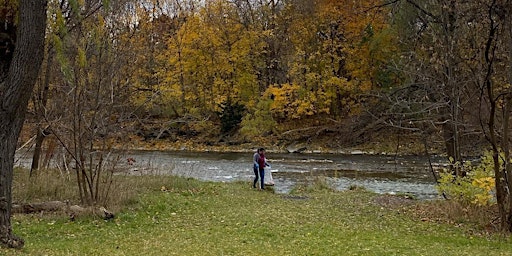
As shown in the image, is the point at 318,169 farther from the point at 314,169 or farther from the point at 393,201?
the point at 393,201

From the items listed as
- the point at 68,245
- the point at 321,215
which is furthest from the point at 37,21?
the point at 321,215

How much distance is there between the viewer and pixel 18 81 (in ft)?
25.8

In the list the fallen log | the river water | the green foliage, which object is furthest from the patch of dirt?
the fallen log

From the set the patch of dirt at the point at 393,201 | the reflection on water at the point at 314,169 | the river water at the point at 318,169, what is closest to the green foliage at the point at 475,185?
the patch of dirt at the point at 393,201

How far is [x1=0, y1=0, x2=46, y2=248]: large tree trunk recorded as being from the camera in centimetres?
785

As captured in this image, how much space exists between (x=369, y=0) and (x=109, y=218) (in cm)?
1686

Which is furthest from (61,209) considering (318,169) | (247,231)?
(318,169)

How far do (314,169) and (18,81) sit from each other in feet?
68.3

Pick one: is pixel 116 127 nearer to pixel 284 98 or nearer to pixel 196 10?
pixel 284 98

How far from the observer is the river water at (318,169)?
69.8ft

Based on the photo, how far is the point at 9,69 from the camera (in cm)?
A: 795

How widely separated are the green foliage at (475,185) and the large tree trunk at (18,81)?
30.8ft

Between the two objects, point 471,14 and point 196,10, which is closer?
point 471,14

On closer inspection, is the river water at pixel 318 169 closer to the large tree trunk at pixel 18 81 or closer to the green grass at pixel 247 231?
the green grass at pixel 247 231
